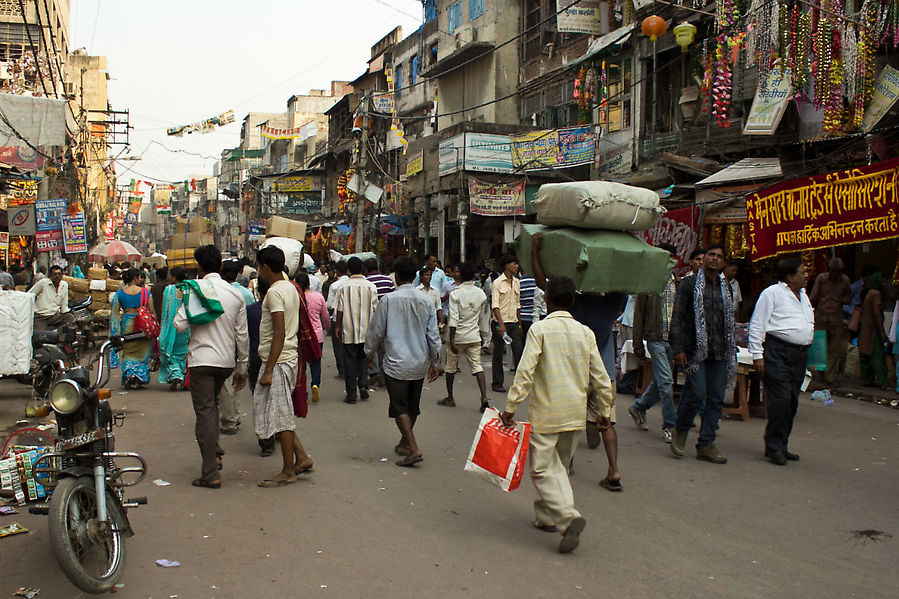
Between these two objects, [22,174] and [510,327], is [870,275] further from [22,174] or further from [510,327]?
[22,174]

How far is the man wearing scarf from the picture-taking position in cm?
682

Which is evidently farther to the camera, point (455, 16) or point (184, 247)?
point (455, 16)

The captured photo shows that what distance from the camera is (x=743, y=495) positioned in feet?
19.8

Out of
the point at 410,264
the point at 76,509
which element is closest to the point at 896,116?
the point at 410,264

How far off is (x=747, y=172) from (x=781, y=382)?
7.89 metres

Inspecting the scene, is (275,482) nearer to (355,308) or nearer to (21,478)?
(21,478)

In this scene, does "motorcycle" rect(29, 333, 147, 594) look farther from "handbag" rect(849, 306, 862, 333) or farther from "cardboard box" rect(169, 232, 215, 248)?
"cardboard box" rect(169, 232, 215, 248)

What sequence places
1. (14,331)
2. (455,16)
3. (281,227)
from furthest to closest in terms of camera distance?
(455,16) < (281,227) < (14,331)

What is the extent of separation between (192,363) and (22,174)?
49.3 ft

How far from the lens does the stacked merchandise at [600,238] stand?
6.49m

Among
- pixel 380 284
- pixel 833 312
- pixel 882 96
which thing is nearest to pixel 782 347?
pixel 833 312

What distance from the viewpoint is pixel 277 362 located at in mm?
6125

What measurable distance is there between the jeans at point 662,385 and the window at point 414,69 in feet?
91.6

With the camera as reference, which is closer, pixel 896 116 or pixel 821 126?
pixel 896 116
